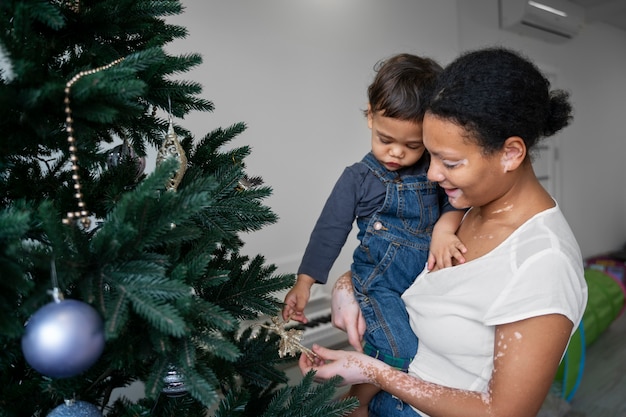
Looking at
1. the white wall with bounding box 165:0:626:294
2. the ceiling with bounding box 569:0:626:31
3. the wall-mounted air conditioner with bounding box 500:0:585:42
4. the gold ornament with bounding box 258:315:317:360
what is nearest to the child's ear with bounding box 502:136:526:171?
the gold ornament with bounding box 258:315:317:360

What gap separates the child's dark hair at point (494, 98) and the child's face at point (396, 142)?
28 centimetres

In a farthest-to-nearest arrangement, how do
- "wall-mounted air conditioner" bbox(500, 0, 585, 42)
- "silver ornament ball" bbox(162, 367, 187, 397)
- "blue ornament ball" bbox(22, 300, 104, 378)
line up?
"wall-mounted air conditioner" bbox(500, 0, 585, 42), "silver ornament ball" bbox(162, 367, 187, 397), "blue ornament ball" bbox(22, 300, 104, 378)

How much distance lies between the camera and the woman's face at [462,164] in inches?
32.3

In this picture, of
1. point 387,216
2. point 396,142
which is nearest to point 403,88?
point 396,142

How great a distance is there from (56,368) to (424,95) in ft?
3.07

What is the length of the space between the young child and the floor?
6.28 feet

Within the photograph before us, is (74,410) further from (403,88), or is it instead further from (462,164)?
(403,88)

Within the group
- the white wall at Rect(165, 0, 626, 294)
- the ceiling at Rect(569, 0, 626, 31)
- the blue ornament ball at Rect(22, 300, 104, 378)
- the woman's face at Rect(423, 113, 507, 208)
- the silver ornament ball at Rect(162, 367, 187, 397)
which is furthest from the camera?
the ceiling at Rect(569, 0, 626, 31)

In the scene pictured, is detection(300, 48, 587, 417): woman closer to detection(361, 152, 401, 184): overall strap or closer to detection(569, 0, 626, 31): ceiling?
detection(361, 152, 401, 184): overall strap

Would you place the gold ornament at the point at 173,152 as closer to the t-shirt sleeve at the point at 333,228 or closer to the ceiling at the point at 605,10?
the t-shirt sleeve at the point at 333,228

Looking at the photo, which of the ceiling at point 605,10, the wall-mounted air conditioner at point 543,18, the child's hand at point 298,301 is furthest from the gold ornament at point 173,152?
the ceiling at point 605,10

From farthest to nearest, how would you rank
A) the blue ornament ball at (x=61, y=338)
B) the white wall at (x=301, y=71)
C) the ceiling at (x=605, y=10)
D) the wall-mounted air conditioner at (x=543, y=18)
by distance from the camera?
the ceiling at (x=605, y=10)
the wall-mounted air conditioner at (x=543, y=18)
the white wall at (x=301, y=71)
the blue ornament ball at (x=61, y=338)

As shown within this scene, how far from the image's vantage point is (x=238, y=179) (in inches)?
30.8

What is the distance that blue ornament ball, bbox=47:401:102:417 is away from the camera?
59cm
